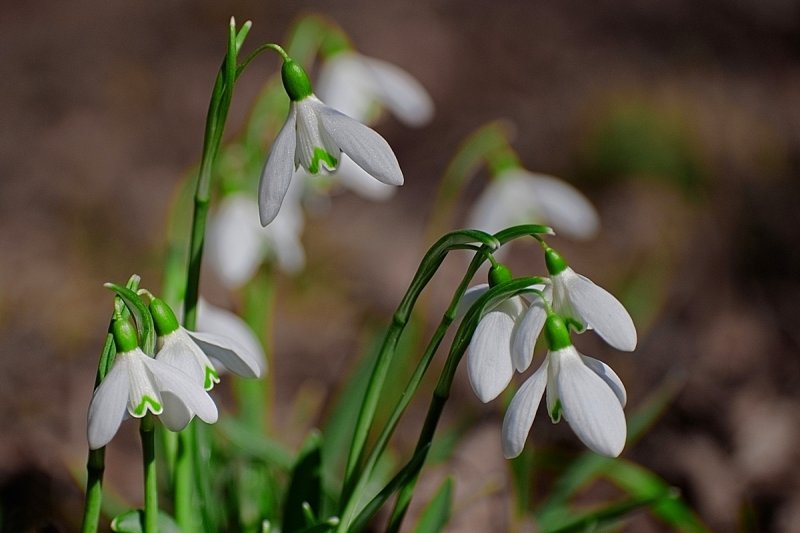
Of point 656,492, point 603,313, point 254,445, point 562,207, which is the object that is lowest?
point 656,492

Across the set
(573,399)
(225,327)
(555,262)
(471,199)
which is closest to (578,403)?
(573,399)

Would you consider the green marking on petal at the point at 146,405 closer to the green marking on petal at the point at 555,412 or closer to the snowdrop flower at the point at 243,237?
the green marking on petal at the point at 555,412

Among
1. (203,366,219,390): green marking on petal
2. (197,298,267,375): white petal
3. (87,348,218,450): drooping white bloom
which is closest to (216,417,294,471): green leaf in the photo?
(197,298,267,375): white petal

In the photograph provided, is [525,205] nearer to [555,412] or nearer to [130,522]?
[555,412]

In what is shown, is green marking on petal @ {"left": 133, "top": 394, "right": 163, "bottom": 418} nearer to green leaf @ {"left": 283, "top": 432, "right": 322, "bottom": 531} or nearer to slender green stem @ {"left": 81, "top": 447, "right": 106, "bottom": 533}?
slender green stem @ {"left": 81, "top": 447, "right": 106, "bottom": 533}

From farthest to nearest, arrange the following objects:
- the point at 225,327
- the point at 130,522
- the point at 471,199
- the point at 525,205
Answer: the point at 471,199
the point at 525,205
the point at 225,327
the point at 130,522

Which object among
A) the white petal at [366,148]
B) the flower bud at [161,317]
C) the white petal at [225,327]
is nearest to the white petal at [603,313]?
the white petal at [366,148]

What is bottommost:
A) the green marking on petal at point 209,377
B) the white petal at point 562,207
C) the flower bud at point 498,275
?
the green marking on petal at point 209,377
